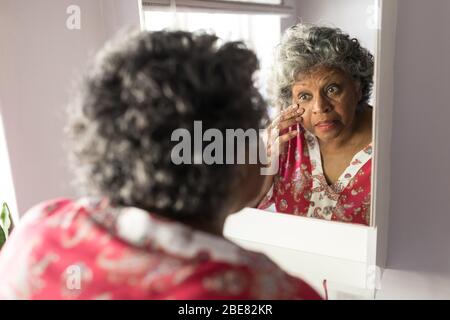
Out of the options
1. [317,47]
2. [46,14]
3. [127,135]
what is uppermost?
[46,14]

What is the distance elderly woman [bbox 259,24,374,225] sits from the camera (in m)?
0.82

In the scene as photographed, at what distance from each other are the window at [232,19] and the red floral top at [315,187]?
169 millimetres

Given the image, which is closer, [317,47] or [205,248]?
[205,248]

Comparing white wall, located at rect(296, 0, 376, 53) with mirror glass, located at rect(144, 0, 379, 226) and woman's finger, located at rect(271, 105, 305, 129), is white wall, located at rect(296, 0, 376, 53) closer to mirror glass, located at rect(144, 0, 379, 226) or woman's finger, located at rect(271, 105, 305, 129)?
mirror glass, located at rect(144, 0, 379, 226)

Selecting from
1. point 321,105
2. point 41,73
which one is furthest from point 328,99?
point 41,73

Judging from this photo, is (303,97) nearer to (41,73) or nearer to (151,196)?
(151,196)

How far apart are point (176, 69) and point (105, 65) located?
0.09m

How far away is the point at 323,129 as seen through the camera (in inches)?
34.2

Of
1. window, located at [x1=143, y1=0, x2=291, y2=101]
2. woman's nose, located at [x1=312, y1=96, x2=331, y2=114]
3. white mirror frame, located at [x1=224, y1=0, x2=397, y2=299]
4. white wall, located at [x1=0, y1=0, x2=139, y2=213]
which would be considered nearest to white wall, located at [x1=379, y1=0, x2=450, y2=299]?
white mirror frame, located at [x1=224, y1=0, x2=397, y2=299]

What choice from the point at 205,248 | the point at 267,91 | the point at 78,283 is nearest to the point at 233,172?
the point at 205,248

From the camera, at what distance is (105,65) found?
505 mm

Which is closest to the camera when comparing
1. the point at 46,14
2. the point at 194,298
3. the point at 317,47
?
the point at 194,298

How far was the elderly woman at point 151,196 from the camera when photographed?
459 mm
